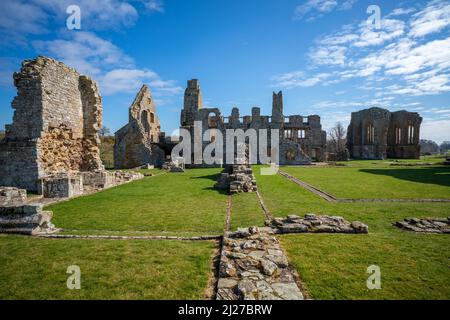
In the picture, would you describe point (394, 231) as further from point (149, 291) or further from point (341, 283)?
point (149, 291)

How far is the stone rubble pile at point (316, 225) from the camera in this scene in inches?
250

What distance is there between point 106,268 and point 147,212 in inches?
166

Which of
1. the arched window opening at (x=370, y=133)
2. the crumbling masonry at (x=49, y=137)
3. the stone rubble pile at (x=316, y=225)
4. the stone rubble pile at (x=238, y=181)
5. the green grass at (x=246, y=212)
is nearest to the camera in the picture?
the stone rubble pile at (x=316, y=225)

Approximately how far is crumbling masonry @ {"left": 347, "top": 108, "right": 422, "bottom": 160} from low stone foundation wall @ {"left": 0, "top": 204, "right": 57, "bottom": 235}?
50856mm

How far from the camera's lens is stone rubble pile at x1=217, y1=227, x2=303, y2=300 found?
3.60 meters

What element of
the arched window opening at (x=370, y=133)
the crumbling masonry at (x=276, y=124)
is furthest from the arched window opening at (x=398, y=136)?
the crumbling masonry at (x=276, y=124)

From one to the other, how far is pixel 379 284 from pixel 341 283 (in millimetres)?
615

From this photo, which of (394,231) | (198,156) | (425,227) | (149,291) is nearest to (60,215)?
(149,291)

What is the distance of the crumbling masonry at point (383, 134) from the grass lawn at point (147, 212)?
44.5 m

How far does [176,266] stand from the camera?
14.9ft

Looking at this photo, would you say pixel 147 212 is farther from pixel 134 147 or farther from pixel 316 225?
pixel 134 147

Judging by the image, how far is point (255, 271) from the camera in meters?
4.27

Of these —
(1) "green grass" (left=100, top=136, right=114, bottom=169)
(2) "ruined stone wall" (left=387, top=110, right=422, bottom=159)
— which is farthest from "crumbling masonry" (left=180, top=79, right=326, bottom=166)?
(2) "ruined stone wall" (left=387, top=110, right=422, bottom=159)

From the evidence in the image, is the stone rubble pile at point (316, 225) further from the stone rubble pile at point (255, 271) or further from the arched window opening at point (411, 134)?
the arched window opening at point (411, 134)
